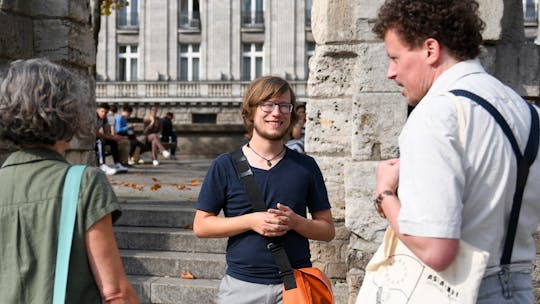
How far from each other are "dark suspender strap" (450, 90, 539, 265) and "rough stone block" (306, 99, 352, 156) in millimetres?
3622

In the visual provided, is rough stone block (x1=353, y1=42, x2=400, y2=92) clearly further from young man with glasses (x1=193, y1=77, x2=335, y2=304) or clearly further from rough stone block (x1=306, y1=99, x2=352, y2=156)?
young man with glasses (x1=193, y1=77, x2=335, y2=304)

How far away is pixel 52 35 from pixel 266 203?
179 inches

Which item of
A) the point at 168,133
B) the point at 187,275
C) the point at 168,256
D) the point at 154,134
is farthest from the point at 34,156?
the point at 168,133

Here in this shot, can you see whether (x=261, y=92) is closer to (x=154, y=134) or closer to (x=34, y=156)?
(x=34, y=156)

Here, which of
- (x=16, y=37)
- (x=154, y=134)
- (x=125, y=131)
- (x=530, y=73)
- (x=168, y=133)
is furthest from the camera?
(x=168, y=133)

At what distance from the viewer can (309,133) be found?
588cm

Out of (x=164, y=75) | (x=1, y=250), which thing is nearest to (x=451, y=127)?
(x=1, y=250)

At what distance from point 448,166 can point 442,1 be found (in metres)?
0.53

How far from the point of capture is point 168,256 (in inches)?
258

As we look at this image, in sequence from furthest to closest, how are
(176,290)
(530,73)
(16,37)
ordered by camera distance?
(16,37) → (176,290) → (530,73)

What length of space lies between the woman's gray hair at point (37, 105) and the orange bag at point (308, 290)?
4.65ft

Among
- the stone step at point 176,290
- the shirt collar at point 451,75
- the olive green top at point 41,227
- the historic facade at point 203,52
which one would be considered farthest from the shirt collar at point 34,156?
the historic facade at point 203,52

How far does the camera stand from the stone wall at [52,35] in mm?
6613

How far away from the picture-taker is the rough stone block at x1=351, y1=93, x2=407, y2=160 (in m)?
5.34
